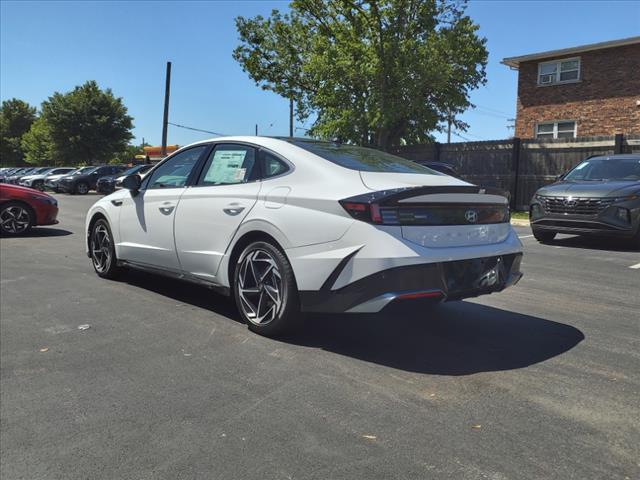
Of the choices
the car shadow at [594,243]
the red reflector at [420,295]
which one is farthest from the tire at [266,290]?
the car shadow at [594,243]

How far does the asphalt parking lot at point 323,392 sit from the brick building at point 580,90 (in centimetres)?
1814

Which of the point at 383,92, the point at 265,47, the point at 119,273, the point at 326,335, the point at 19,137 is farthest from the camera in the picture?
the point at 19,137

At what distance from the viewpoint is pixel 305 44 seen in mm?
24094

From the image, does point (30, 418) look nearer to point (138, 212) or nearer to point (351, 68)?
point (138, 212)

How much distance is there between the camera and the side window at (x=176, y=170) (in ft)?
16.7

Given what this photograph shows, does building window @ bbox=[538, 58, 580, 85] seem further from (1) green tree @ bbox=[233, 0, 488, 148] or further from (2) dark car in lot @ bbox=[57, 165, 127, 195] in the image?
(2) dark car in lot @ bbox=[57, 165, 127, 195]

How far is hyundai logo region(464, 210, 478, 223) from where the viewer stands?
388cm

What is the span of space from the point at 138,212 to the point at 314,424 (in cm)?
352

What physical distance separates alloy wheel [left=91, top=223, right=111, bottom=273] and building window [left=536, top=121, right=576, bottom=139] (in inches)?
797

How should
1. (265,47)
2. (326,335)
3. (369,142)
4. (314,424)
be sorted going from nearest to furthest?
(314,424) → (326,335) → (369,142) → (265,47)

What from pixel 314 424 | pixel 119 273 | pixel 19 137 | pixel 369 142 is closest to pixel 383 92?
pixel 369 142

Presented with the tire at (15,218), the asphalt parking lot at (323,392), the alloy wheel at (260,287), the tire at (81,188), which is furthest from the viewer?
the tire at (81,188)

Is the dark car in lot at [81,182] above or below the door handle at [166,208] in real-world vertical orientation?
above

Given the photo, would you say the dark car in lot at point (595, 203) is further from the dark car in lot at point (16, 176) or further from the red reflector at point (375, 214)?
the dark car in lot at point (16, 176)
